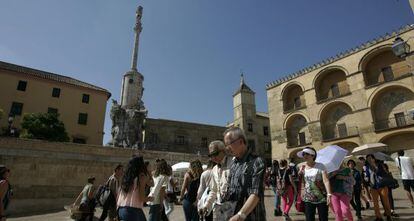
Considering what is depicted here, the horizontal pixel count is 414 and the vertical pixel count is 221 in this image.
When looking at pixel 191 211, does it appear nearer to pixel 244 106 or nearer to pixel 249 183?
pixel 249 183

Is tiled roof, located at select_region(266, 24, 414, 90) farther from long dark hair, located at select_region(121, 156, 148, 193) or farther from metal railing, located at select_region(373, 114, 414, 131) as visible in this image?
long dark hair, located at select_region(121, 156, 148, 193)

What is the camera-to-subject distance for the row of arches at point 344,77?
23891 mm

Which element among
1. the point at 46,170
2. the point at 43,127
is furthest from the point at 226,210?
the point at 43,127

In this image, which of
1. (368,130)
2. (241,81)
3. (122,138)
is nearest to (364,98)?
(368,130)

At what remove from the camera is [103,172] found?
654 inches

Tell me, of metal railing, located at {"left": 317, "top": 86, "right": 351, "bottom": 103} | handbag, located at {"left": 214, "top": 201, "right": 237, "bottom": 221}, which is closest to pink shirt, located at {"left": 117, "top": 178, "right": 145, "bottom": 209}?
handbag, located at {"left": 214, "top": 201, "right": 237, "bottom": 221}

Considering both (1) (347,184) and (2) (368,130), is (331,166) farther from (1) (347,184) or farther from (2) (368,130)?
(2) (368,130)

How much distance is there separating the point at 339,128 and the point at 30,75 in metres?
35.6

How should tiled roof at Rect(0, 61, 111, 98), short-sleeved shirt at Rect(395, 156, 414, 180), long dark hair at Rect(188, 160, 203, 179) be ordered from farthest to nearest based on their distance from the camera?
tiled roof at Rect(0, 61, 111, 98)
short-sleeved shirt at Rect(395, 156, 414, 180)
long dark hair at Rect(188, 160, 203, 179)

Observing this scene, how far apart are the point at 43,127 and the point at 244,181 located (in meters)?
27.5

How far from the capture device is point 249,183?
2367 millimetres

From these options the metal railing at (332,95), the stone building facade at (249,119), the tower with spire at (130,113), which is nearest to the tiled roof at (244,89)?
the stone building facade at (249,119)

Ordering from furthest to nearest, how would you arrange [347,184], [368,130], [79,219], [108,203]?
[368,130]
[79,219]
[108,203]
[347,184]

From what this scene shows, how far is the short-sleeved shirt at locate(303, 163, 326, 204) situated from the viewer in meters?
4.10
